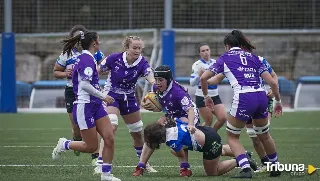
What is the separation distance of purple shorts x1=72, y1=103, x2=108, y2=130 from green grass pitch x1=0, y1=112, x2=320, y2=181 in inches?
27.4

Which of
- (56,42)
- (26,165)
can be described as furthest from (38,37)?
(26,165)

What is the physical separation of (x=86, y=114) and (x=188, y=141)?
137cm

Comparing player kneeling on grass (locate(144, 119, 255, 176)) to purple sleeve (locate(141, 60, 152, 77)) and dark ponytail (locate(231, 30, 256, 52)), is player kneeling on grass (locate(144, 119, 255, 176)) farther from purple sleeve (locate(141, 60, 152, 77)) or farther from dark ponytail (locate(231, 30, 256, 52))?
purple sleeve (locate(141, 60, 152, 77))

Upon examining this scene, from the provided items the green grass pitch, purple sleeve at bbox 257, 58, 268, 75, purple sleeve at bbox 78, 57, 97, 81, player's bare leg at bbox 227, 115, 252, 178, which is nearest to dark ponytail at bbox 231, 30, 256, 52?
purple sleeve at bbox 257, 58, 268, 75

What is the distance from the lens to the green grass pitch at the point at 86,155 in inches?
439

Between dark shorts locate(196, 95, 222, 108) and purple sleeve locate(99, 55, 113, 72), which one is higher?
purple sleeve locate(99, 55, 113, 72)

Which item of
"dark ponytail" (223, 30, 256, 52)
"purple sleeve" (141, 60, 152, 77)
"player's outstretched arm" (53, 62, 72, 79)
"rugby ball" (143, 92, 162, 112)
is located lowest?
"rugby ball" (143, 92, 162, 112)

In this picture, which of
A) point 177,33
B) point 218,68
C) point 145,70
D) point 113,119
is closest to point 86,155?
point 113,119

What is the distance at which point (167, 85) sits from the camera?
11.5 m

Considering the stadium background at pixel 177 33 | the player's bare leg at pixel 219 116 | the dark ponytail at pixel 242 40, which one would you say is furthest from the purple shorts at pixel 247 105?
the stadium background at pixel 177 33

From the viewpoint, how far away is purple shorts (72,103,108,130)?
1059cm

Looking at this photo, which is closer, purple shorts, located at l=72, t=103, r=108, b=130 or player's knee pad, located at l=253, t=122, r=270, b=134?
purple shorts, located at l=72, t=103, r=108, b=130

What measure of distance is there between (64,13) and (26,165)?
51.4ft

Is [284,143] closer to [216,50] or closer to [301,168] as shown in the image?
[301,168]
